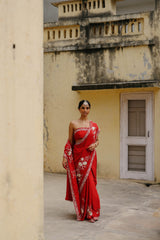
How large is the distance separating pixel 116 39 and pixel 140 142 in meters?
2.43

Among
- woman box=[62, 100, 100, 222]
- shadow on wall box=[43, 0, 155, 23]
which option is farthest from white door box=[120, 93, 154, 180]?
shadow on wall box=[43, 0, 155, 23]

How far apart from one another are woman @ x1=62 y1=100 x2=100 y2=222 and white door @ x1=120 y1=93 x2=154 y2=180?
2.88m

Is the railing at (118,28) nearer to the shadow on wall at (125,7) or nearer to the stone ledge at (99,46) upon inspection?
the stone ledge at (99,46)

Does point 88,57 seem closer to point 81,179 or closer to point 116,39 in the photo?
point 116,39

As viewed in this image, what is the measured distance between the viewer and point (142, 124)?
780 cm

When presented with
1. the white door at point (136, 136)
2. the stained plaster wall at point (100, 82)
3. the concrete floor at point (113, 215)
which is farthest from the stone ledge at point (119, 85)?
the concrete floor at point (113, 215)

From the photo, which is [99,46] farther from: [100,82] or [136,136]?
[136,136]

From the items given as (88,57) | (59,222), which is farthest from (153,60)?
(59,222)

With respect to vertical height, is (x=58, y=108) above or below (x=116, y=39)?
below

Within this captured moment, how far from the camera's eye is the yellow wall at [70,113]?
26.1 feet

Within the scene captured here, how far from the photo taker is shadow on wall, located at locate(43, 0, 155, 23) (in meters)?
11.6

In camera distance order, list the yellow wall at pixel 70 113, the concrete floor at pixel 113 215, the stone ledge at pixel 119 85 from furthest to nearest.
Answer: the yellow wall at pixel 70 113
the stone ledge at pixel 119 85
the concrete floor at pixel 113 215
